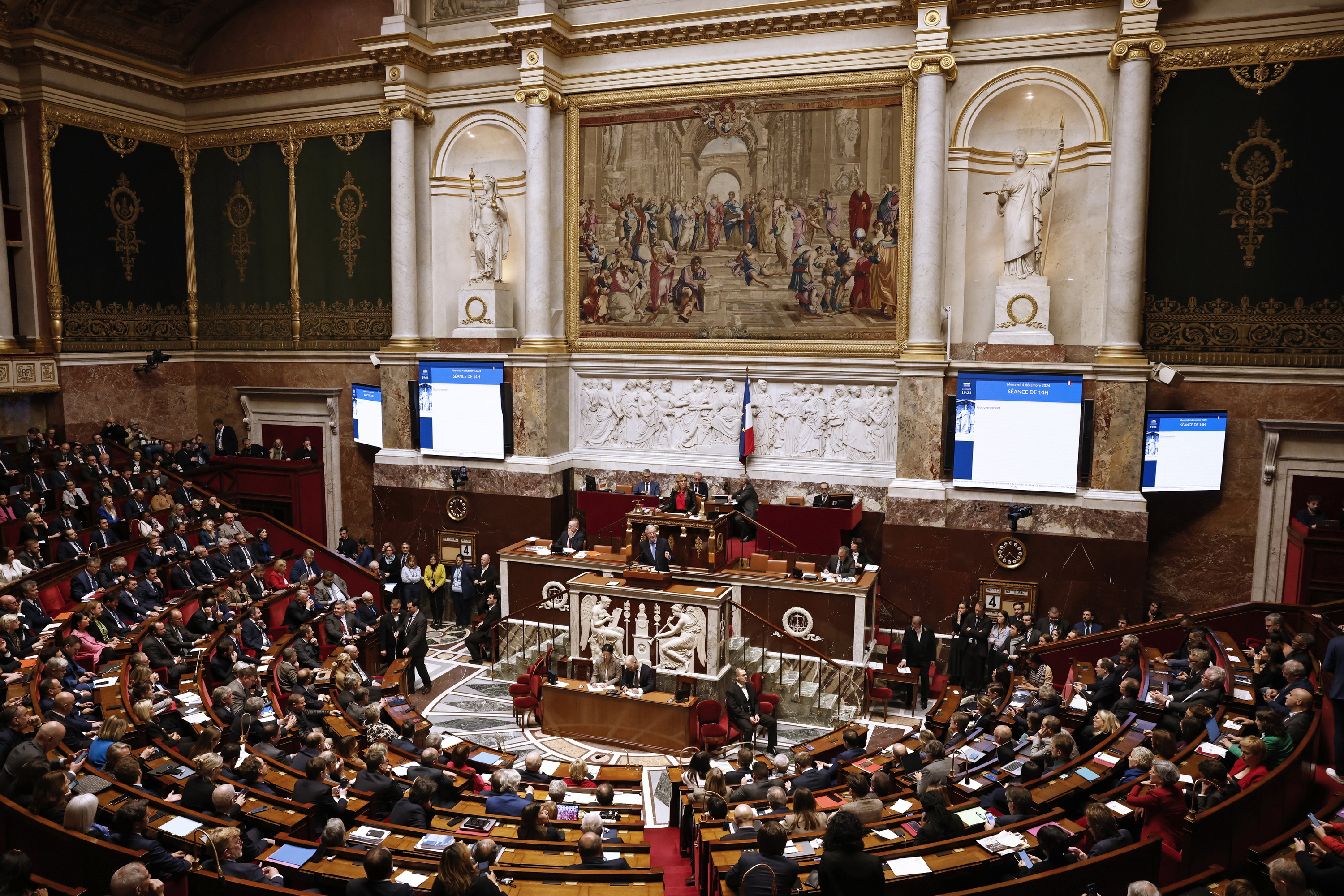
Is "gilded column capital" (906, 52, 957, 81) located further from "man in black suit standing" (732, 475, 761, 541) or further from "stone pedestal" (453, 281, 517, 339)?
"stone pedestal" (453, 281, 517, 339)

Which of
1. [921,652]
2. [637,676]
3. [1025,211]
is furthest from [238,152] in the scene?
[921,652]

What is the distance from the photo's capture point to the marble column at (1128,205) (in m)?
15.7

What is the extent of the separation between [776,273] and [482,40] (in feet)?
28.0

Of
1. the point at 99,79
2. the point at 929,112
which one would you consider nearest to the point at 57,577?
the point at 99,79

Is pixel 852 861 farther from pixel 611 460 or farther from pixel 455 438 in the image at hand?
pixel 455 438

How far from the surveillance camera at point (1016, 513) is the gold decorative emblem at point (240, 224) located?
19512 millimetres

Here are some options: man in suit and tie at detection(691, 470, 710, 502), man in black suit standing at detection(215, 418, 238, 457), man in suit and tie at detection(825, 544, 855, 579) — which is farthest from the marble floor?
man in black suit standing at detection(215, 418, 238, 457)

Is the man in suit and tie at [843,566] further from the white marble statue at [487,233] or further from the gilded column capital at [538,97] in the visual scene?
the gilded column capital at [538,97]

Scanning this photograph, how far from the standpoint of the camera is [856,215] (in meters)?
18.1

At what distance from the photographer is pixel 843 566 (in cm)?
1536

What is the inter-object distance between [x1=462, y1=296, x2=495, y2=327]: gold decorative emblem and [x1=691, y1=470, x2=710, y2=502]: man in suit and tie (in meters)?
5.89

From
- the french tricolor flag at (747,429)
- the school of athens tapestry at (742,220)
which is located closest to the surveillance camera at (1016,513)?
the school of athens tapestry at (742,220)

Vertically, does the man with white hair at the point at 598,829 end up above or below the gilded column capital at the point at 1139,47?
below

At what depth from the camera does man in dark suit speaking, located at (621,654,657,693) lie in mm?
13352
